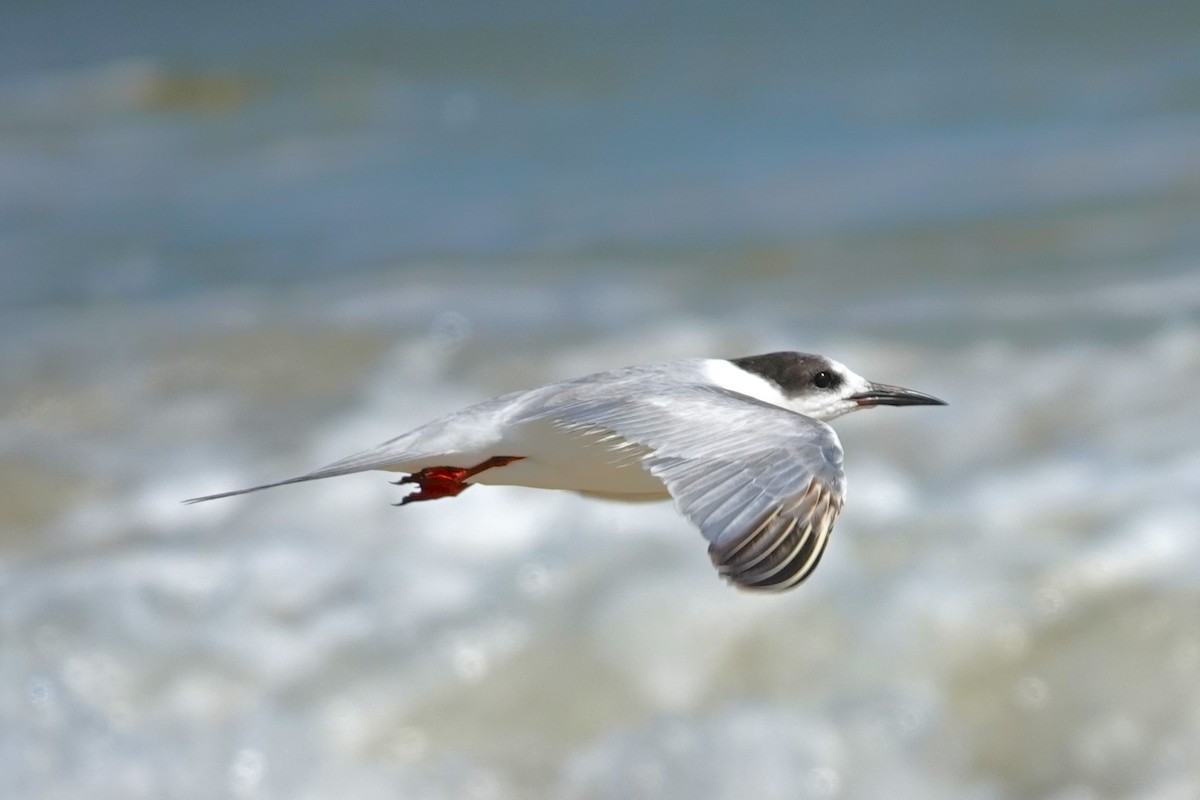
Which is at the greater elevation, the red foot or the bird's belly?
the bird's belly

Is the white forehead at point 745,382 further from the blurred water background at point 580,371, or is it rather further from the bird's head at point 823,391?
A: the blurred water background at point 580,371

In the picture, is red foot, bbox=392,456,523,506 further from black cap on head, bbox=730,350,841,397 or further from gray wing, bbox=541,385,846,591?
black cap on head, bbox=730,350,841,397

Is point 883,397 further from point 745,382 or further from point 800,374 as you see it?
point 745,382

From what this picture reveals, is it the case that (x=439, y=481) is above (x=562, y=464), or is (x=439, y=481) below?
below

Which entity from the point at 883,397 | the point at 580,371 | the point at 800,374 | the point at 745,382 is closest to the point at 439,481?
the point at 745,382

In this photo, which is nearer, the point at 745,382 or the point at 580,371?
the point at 745,382

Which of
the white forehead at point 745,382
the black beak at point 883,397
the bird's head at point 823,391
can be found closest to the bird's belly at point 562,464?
the white forehead at point 745,382

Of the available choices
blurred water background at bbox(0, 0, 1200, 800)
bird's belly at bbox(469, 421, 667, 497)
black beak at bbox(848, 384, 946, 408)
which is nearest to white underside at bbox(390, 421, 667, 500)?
bird's belly at bbox(469, 421, 667, 497)
